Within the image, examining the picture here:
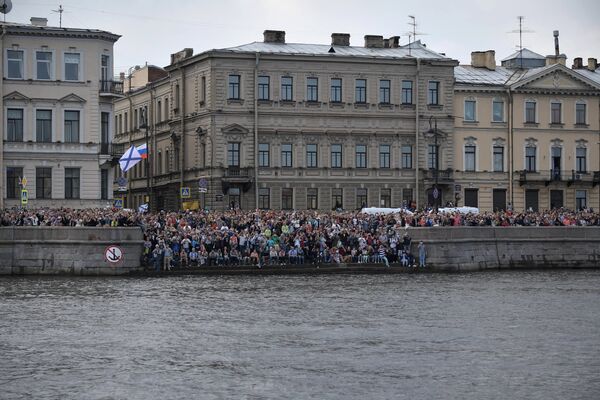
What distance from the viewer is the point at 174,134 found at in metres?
76.4

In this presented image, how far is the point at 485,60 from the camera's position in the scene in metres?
82.8

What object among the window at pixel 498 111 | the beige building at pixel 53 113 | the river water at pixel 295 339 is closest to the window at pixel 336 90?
the window at pixel 498 111

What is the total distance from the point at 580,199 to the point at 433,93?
11665 millimetres

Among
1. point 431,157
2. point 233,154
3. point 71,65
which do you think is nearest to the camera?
point 71,65

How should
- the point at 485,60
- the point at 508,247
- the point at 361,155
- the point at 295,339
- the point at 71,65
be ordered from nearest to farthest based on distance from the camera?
1. the point at 295,339
2. the point at 508,247
3. the point at 71,65
4. the point at 361,155
5. the point at 485,60

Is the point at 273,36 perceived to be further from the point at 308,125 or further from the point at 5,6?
the point at 5,6

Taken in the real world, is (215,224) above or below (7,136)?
below

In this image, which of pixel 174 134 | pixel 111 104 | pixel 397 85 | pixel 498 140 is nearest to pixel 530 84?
pixel 498 140

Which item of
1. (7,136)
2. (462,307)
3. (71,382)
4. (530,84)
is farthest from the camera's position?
(530,84)

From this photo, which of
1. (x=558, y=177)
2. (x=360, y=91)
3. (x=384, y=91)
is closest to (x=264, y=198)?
(x=360, y=91)

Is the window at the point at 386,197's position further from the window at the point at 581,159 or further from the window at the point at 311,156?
the window at the point at 581,159

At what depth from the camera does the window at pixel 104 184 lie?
6256 centimetres

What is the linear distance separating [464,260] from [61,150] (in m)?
19.7

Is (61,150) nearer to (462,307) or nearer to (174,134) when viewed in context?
(174,134)
